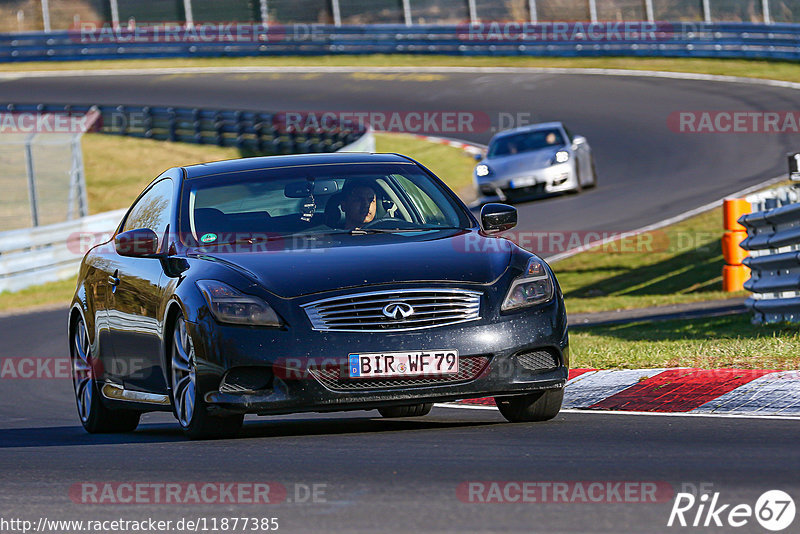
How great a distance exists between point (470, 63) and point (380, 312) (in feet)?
124

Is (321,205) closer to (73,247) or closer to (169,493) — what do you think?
(169,493)

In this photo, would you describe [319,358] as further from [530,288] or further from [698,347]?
[698,347]

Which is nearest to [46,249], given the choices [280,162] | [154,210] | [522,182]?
[522,182]

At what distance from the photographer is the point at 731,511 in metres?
4.80

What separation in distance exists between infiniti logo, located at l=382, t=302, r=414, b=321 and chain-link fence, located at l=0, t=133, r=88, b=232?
54.6ft

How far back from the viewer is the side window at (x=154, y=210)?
8234mm

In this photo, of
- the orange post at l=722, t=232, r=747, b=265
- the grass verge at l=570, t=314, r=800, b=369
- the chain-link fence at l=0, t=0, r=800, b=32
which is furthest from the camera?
the chain-link fence at l=0, t=0, r=800, b=32

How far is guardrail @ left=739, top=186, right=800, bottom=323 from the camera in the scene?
11703mm

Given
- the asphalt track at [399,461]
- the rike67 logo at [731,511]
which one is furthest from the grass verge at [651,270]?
the rike67 logo at [731,511]

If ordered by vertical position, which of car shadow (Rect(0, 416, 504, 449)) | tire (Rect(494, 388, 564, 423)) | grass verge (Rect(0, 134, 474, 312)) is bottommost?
grass verge (Rect(0, 134, 474, 312))

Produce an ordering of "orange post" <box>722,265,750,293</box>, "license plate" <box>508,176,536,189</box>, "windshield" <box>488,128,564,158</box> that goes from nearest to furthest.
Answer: "orange post" <box>722,265,750,293</box> < "license plate" <box>508,176,536,189</box> < "windshield" <box>488,128,564,158</box>

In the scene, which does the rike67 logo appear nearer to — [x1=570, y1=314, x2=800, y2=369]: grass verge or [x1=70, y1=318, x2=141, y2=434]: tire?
[x1=570, y1=314, x2=800, y2=369]: grass verge

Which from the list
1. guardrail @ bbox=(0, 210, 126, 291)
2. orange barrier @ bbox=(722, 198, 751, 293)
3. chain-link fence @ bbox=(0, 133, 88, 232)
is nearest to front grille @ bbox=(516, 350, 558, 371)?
orange barrier @ bbox=(722, 198, 751, 293)

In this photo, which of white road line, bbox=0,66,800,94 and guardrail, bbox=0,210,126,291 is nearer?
guardrail, bbox=0,210,126,291
